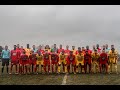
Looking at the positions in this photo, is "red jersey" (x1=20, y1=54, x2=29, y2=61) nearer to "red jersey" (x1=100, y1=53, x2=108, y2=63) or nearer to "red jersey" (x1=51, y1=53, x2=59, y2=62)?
"red jersey" (x1=51, y1=53, x2=59, y2=62)

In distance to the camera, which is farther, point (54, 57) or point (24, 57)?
point (54, 57)

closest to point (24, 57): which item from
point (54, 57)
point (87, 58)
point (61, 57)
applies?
point (54, 57)

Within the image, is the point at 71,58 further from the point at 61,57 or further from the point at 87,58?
the point at 87,58

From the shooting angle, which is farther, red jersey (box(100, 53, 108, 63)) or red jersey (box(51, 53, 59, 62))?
red jersey (box(51, 53, 59, 62))

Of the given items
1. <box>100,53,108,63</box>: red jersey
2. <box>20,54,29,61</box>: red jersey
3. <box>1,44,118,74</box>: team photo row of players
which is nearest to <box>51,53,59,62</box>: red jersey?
<box>1,44,118,74</box>: team photo row of players

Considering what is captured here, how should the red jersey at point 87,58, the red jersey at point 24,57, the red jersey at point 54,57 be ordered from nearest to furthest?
the red jersey at point 24,57
the red jersey at point 87,58
the red jersey at point 54,57

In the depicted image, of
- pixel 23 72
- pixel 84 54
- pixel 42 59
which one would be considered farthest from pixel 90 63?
pixel 23 72

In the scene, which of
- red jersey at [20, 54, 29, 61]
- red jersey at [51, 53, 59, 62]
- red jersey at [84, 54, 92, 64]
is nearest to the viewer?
red jersey at [20, 54, 29, 61]

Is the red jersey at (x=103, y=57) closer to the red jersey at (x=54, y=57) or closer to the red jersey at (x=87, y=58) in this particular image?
the red jersey at (x=87, y=58)

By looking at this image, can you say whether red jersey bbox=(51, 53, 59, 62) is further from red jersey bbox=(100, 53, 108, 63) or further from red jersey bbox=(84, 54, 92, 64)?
red jersey bbox=(100, 53, 108, 63)

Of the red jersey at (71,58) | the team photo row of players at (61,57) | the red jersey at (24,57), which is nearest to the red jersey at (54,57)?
the team photo row of players at (61,57)

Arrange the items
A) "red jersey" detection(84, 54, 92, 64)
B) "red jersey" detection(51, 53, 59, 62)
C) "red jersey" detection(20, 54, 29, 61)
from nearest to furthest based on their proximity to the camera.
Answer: "red jersey" detection(20, 54, 29, 61)
"red jersey" detection(84, 54, 92, 64)
"red jersey" detection(51, 53, 59, 62)
